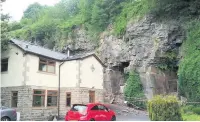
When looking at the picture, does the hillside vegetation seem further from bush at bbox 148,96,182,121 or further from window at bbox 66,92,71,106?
bush at bbox 148,96,182,121

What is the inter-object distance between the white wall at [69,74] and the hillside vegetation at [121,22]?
6478mm

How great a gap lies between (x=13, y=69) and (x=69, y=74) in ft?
17.6

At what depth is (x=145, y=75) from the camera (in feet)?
106

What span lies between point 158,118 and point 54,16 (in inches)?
1706

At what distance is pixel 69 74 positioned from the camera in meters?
27.0

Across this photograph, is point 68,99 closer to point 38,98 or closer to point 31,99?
point 38,98

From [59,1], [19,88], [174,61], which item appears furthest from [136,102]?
[59,1]

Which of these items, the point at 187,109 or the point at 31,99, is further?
the point at 187,109

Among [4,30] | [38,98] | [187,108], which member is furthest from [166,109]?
[4,30]

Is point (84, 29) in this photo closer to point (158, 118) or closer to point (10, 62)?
point (10, 62)

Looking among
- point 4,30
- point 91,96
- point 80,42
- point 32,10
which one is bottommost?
point 91,96

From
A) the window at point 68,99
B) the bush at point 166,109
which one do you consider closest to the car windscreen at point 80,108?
the bush at point 166,109

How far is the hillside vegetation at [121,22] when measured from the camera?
2748cm

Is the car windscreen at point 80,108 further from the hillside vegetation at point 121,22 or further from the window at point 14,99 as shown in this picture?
the hillside vegetation at point 121,22
